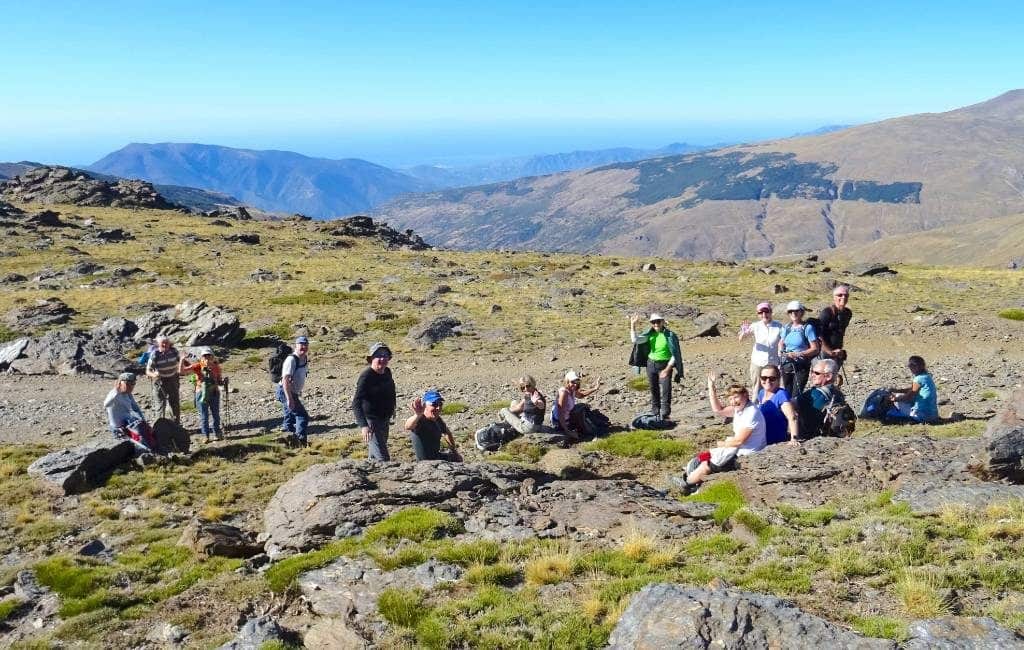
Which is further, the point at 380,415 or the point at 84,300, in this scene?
the point at 84,300

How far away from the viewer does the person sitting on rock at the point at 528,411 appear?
17266mm

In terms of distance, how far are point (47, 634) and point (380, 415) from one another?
21.4ft

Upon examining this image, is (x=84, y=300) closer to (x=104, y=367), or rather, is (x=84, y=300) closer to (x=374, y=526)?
(x=104, y=367)

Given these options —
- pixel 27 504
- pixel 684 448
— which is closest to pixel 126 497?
pixel 27 504

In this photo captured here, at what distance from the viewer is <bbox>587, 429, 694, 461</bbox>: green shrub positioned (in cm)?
1521

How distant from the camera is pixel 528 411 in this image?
1739 centimetres

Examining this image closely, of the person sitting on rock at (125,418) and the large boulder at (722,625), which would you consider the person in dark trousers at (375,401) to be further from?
the large boulder at (722,625)

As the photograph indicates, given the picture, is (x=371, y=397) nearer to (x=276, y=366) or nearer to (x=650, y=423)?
(x=650, y=423)

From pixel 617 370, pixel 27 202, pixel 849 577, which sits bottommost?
pixel 617 370

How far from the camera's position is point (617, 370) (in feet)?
87.7

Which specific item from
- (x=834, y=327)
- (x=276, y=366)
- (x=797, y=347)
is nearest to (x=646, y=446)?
(x=797, y=347)

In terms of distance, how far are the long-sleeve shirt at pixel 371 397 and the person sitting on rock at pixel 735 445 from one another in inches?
236

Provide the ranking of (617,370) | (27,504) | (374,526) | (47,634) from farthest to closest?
1. (617,370)
2. (27,504)
3. (374,526)
4. (47,634)

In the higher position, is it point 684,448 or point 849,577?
point 849,577
